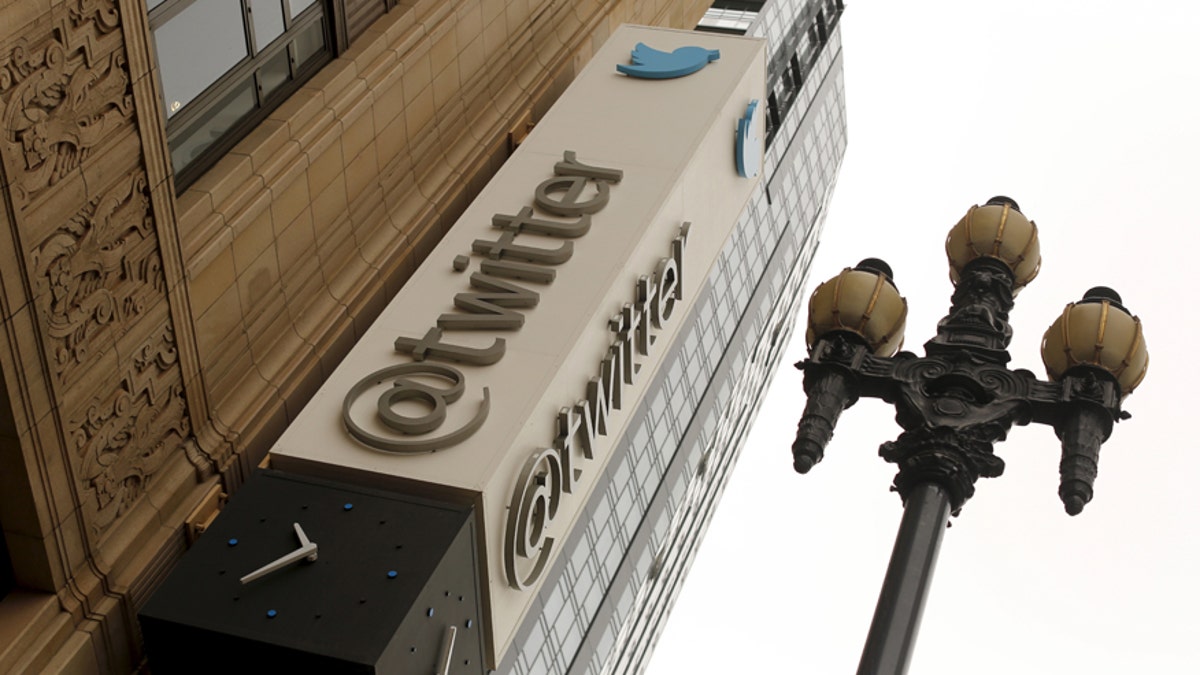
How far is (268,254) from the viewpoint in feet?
65.5

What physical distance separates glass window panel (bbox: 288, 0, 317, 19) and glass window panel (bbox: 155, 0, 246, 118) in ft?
4.65

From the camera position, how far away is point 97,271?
15828mm

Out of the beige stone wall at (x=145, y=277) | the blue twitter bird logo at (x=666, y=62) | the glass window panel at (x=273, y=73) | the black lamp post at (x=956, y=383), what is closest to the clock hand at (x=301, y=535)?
the beige stone wall at (x=145, y=277)

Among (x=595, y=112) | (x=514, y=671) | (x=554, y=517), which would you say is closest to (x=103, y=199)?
(x=554, y=517)

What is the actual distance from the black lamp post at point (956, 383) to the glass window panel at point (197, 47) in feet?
26.6

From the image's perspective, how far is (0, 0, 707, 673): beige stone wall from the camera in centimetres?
1477

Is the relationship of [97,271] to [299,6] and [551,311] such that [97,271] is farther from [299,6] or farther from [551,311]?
[551,311]

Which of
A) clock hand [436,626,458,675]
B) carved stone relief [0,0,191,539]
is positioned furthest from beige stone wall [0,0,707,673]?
clock hand [436,626,458,675]

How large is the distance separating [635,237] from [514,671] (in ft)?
77.3

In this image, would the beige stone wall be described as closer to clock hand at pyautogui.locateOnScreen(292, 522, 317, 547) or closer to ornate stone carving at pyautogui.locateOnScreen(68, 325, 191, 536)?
ornate stone carving at pyautogui.locateOnScreen(68, 325, 191, 536)

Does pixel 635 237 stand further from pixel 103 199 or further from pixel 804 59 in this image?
pixel 804 59

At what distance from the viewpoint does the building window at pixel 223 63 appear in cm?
1806

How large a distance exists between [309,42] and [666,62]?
30.1ft

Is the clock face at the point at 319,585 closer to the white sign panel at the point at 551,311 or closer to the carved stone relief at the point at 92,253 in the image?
the white sign panel at the point at 551,311
